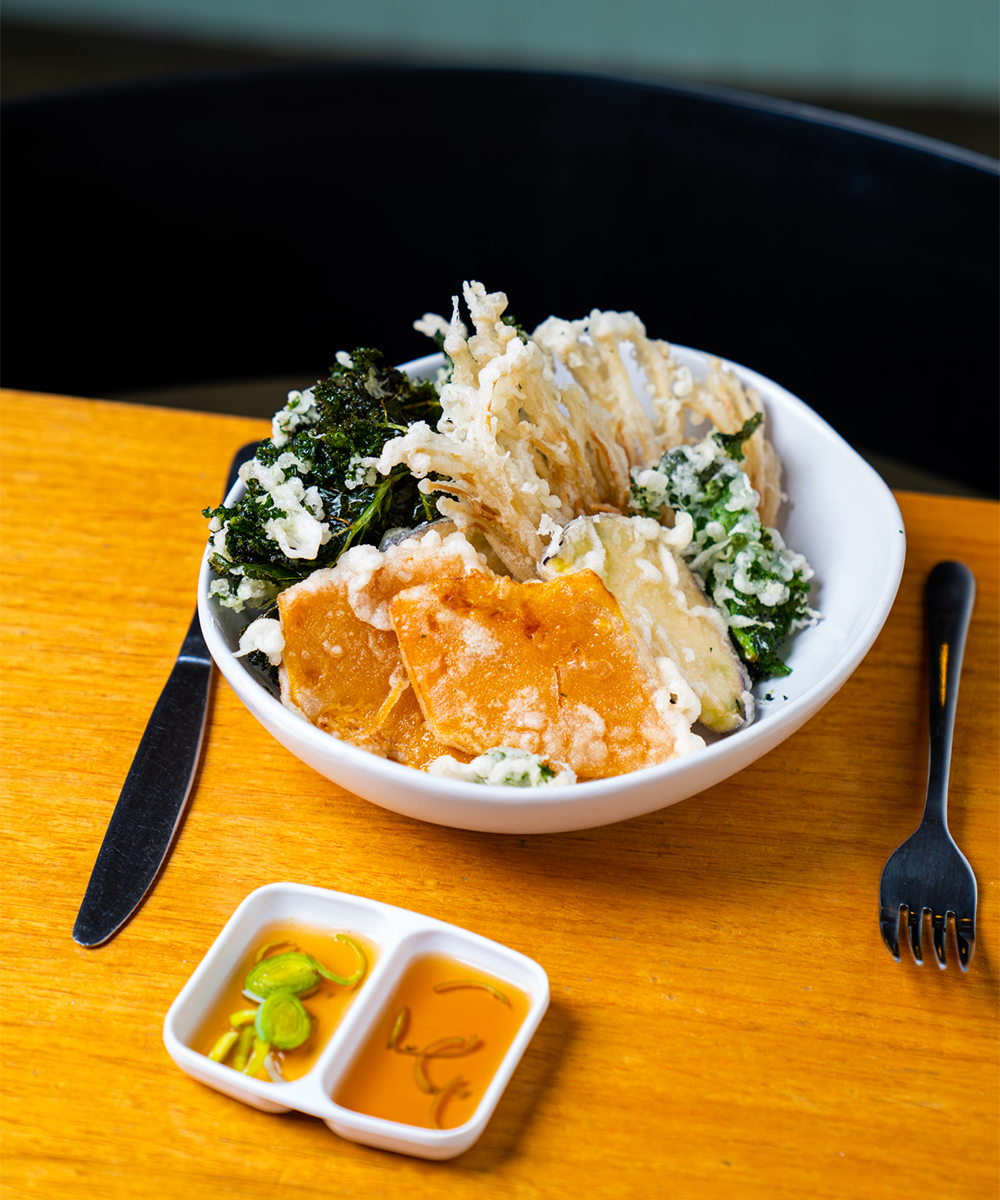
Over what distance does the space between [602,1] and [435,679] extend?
4.61m

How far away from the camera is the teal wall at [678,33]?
4.71 meters

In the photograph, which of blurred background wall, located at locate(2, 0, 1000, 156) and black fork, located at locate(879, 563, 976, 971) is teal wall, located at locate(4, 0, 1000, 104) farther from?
black fork, located at locate(879, 563, 976, 971)

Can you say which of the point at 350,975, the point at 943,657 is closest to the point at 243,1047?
the point at 350,975

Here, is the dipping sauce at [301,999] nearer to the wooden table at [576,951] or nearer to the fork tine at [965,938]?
the wooden table at [576,951]

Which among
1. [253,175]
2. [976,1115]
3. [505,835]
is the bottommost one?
[976,1115]

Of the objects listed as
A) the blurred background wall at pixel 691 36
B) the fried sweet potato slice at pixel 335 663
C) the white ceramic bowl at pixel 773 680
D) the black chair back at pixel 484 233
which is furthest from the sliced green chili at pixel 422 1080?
the blurred background wall at pixel 691 36

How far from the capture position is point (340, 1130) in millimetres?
978

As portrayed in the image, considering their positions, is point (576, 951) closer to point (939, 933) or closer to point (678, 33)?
point (939, 933)

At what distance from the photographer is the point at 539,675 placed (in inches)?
46.3

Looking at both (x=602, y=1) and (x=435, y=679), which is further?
→ (x=602, y=1)

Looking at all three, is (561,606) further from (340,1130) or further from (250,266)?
(250,266)

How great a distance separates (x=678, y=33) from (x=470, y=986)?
4.91 meters

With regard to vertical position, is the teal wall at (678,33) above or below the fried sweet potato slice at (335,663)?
above

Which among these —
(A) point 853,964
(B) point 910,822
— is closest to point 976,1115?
(A) point 853,964
